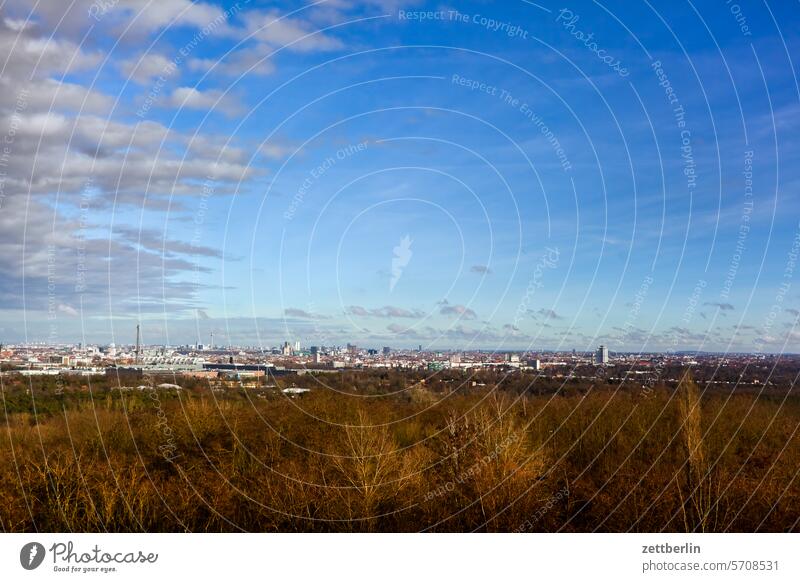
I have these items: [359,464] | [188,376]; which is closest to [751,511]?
[359,464]

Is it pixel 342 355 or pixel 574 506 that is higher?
pixel 342 355

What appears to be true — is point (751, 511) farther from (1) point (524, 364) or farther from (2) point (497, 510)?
(1) point (524, 364)

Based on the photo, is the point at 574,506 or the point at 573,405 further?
the point at 573,405

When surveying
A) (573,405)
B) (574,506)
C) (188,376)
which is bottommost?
(574,506)

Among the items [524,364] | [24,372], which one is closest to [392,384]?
[524,364]
